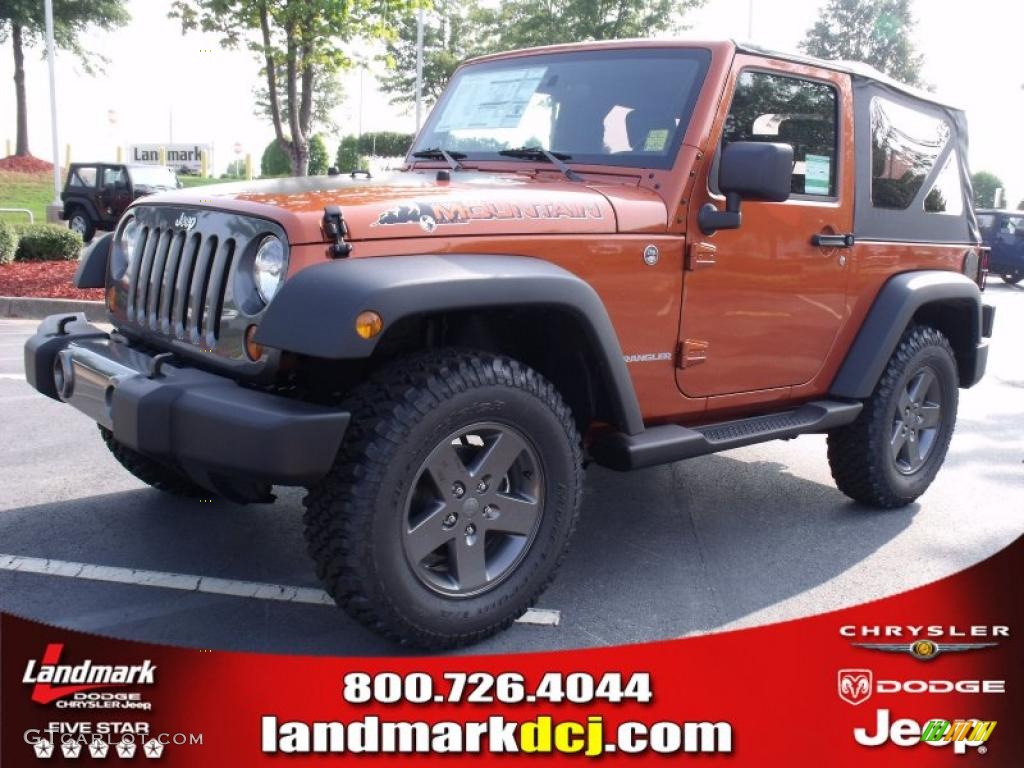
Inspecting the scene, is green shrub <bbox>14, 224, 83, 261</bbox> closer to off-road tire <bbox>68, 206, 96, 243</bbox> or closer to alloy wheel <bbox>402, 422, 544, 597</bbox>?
off-road tire <bbox>68, 206, 96, 243</bbox>

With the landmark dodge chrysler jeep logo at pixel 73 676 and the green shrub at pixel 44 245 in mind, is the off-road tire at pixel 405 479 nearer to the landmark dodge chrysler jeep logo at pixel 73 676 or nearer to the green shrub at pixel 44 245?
the landmark dodge chrysler jeep logo at pixel 73 676

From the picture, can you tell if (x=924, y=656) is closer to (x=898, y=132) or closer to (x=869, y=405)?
(x=869, y=405)

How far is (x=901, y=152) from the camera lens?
4.68 m

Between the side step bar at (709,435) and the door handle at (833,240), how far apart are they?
0.69m

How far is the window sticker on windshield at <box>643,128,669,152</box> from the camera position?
3660mm

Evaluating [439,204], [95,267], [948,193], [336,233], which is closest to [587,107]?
[439,204]

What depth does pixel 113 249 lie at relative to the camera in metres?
3.64

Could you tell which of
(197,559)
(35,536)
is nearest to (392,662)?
(197,559)

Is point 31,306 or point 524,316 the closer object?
point 524,316

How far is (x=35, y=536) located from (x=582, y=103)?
278 centimetres

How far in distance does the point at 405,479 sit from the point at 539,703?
72 cm


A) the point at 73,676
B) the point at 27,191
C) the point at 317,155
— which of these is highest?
the point at 317,155

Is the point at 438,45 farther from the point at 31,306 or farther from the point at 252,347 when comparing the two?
the point at 252,347

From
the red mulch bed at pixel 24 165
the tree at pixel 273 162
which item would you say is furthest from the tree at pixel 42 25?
the tree at pixel 273 162
